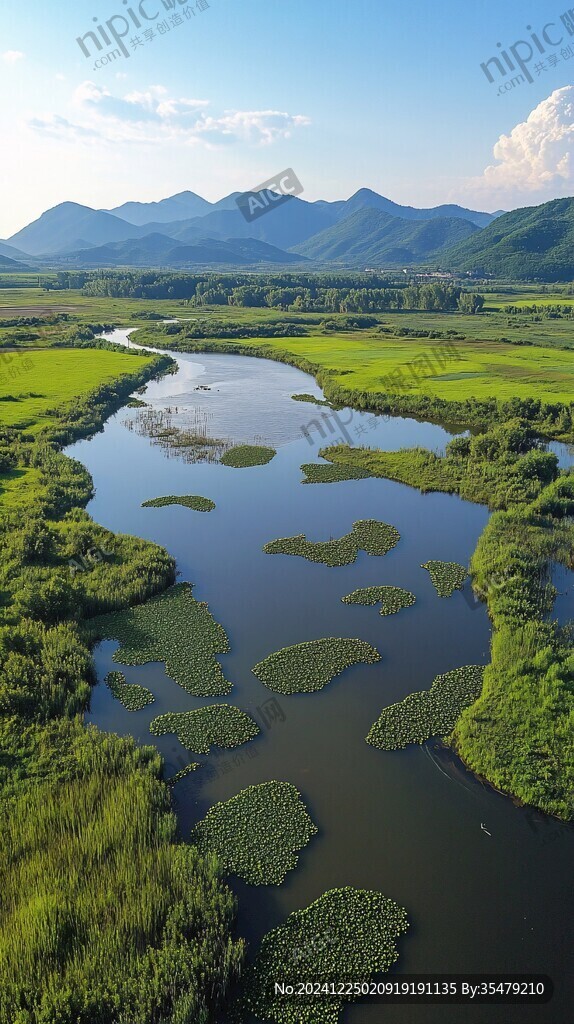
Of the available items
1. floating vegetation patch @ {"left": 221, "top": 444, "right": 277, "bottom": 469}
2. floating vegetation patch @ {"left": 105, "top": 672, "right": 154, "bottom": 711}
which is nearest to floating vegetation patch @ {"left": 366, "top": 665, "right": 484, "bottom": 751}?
floating vegetation patch @ {"left": 105, "top": 672, "right": 154, "bottom": 711}

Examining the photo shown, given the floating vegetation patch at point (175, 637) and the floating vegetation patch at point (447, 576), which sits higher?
the floating vegetation patch at point (175, 637)

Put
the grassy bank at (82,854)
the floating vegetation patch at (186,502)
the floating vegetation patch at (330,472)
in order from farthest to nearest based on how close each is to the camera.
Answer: the floating vegetation patch at (330,472) < the floating vegetation patch at (186,502) < the grassy bank at (82,854)

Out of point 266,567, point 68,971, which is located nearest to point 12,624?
point 266,567

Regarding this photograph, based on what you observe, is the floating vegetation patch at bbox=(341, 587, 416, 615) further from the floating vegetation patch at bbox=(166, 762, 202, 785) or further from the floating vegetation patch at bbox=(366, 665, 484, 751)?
the floating vegetation patch at bbox=(166, 762, 202, 785)

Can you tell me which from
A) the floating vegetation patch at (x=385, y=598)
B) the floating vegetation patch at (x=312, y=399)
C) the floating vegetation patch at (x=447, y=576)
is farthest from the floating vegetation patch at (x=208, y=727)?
the floating vegetation patch at (x=312, y=399)

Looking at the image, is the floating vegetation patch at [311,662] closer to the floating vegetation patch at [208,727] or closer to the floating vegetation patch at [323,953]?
the floating vegetation patch at [208,727]

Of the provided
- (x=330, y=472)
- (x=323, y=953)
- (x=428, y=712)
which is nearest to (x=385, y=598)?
(x=428, y=712)

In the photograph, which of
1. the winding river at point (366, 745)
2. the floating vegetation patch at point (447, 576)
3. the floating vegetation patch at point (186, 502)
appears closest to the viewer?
the winding river at point (366, 745)

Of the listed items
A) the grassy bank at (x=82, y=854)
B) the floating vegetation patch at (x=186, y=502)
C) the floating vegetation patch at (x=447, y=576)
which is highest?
the floating vegetation patch at (x=186, y=502)
